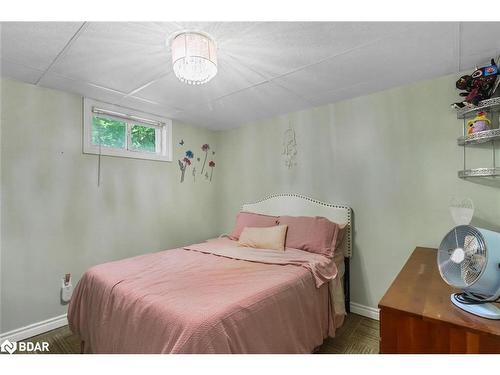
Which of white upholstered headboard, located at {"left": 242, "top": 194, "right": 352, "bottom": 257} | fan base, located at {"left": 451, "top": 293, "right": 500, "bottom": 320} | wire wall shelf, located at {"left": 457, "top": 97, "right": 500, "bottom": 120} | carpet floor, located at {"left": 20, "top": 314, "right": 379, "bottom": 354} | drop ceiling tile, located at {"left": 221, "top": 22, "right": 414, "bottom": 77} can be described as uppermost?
drop ceiling tile, located at {"left": 221, "top": 22, "right": 414, "bottom": 77}

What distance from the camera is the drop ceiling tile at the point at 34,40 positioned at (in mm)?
1452

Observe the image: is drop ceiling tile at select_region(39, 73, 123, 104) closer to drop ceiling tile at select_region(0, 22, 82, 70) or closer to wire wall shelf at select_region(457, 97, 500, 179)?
drop ceiling tile at select_region(0, 22, 82, 70)

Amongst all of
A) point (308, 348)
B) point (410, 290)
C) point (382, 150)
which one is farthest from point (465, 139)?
point (308, 348)

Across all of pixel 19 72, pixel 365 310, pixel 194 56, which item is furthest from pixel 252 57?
pixel 365 310

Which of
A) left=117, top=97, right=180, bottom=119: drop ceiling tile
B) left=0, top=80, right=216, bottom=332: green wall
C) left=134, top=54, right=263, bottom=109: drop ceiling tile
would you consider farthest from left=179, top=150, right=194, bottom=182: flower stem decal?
left=134, top=54, right=263, bottom=109: drop ceiling tile

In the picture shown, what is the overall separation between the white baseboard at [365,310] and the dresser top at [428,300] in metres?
1.09

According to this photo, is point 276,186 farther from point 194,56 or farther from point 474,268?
point 474,268

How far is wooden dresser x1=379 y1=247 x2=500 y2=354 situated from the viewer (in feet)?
2.93

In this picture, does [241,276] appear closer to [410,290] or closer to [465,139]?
[410,290]

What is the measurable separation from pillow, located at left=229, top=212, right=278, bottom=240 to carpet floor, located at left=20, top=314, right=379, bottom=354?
1196 millimetres

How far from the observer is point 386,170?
2.40 metres

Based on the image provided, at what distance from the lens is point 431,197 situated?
7.08ft

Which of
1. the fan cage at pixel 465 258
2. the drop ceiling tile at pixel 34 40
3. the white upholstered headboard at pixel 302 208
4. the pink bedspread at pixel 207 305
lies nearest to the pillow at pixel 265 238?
the pink bedspread at pixel 207 305

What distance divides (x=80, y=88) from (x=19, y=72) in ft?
1.38
